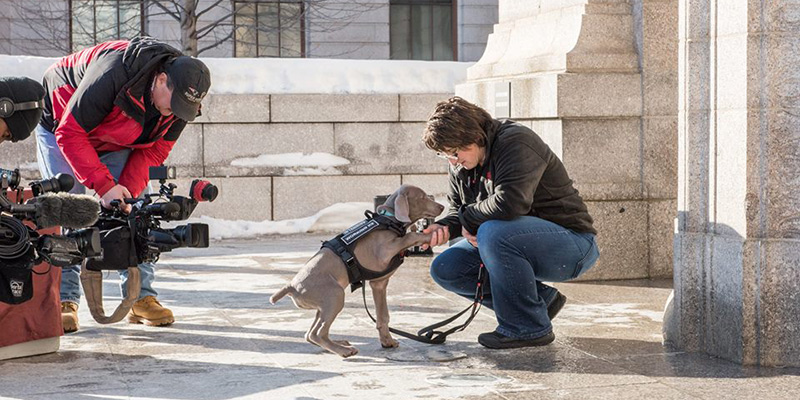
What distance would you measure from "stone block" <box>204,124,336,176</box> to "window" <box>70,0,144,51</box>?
8855 mm

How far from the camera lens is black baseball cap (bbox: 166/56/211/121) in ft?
18.8

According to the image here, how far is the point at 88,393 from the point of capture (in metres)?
4.85

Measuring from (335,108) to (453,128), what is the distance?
723 centimetres

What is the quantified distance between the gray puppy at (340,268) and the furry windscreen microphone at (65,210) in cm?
116

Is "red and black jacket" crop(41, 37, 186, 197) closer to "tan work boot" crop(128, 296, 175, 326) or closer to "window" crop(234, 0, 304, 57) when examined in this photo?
"tan work boot" crop(128, 296, 175, 326)

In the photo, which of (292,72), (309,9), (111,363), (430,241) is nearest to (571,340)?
(430,241)

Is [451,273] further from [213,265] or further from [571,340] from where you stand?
[213,265]

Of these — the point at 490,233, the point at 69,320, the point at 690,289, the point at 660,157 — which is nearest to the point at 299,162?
the point at 660,157

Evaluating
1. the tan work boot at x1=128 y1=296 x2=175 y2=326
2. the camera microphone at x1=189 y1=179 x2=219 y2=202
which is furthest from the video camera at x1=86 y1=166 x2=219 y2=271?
the tan work boot at x1=128 y1=296 x2=175 y2=326

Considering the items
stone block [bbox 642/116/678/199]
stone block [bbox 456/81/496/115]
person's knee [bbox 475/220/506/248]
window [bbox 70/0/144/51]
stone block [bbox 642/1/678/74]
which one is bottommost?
person's knee [bbox 475/220/506/248]

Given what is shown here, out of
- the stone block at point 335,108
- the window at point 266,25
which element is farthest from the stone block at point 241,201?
the window at point 266,25

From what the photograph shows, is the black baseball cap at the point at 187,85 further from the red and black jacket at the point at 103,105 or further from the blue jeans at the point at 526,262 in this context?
the blue jeans at the point at 526,262

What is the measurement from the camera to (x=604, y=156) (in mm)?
8039

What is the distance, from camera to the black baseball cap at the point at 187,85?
18.8ft
